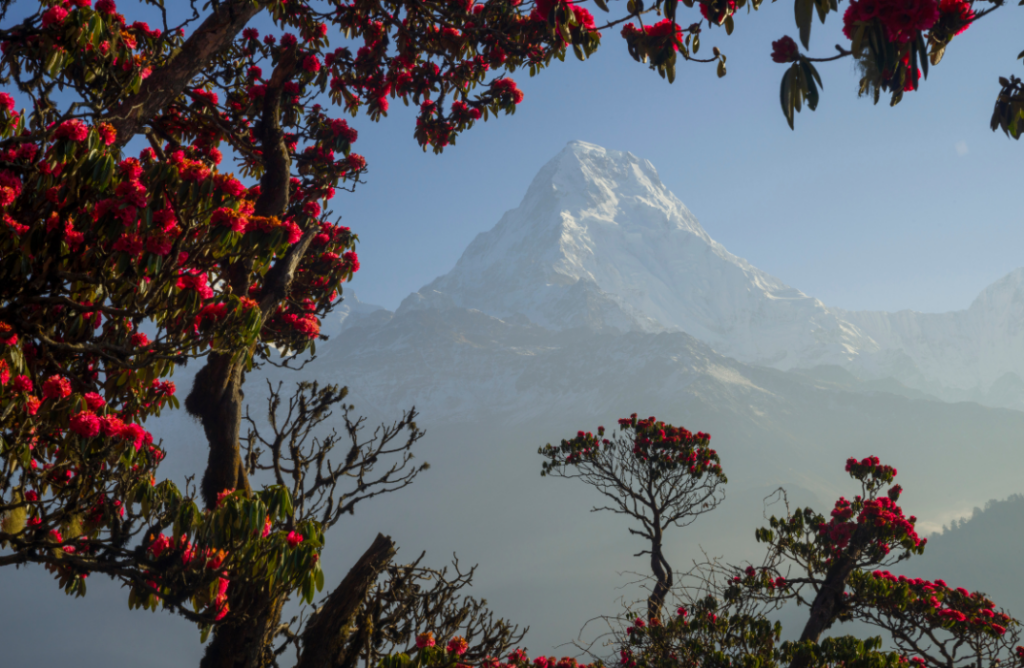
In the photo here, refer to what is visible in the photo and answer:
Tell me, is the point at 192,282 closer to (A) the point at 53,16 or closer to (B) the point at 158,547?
(B) the point at 158,547

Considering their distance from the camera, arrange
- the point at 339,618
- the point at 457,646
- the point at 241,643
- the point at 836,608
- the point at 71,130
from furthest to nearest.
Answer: the point at 836,608, the point at 457,646, the point at 339,618, the point at 241,643, the point at 71,130

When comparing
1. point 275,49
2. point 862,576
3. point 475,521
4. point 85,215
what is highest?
point 475,521

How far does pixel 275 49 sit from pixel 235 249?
3.41 metres

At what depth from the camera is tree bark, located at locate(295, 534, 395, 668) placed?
11.8 ft

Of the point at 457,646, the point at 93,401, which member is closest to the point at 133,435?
the point at 93,401

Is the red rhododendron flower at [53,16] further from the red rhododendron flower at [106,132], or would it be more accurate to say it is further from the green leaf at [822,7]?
the green leaf at [822,7]

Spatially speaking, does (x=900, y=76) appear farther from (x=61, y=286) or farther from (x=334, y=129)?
(x=334, y=129)

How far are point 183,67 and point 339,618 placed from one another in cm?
359

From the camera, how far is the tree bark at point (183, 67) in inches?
Result: 126

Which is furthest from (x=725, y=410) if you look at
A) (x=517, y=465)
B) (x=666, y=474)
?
(x=666, y=474)

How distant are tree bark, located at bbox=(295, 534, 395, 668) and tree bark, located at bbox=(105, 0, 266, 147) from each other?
9.72 feet

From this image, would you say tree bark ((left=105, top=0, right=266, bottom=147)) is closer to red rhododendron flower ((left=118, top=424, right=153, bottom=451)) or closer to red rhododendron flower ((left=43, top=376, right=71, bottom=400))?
red rhododendron flower ((left=43, top=376, right=71, bottom=400))

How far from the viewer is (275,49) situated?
526cm

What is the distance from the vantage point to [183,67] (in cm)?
340
